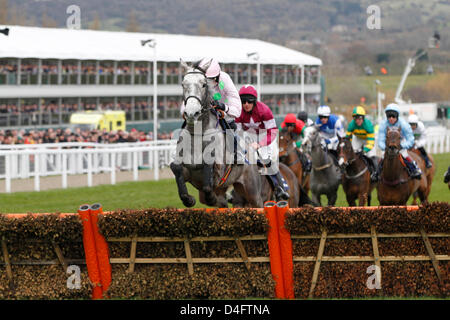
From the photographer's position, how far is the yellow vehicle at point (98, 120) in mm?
27562

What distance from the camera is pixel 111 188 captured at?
48.9ft

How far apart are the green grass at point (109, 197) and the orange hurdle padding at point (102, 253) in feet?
17.2

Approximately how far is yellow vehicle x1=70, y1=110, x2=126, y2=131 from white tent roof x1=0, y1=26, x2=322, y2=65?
111 inches

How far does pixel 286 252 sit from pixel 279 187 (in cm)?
256

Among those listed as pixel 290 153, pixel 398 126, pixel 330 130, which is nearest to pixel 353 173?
pixel 330 130

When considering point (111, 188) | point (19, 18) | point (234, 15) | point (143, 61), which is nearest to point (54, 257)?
point (111, 188)

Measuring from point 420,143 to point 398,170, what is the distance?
8.91 feet

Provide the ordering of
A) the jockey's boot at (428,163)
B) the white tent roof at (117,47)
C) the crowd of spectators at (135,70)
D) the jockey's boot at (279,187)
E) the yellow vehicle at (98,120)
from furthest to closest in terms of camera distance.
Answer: the white tent roof at (117,47) → the crowd of spectators at (135,70) → the yellow vehicle at (98,120) → the jockey's boot at (428,163) → the jockey's boot at (279,187)

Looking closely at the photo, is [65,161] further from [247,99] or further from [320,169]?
[247,99]

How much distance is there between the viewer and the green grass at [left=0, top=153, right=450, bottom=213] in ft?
38.8

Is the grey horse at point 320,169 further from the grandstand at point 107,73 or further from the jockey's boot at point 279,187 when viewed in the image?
the grandstand at point 107,73

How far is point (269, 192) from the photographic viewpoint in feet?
27.0

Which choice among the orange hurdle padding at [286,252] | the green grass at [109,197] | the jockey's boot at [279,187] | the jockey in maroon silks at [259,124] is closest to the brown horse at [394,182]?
the jockey's boot at [279,187]

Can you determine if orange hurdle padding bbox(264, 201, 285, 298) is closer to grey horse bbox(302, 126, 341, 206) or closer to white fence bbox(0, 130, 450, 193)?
grey horse bbox(302, 126, 341, 206)
